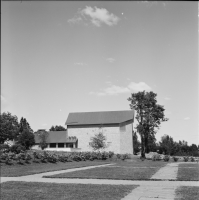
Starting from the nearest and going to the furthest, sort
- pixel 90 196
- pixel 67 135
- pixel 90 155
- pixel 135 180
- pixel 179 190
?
1. pixel 90 196
2. pixel 179 190
3. pixel 135 180
4. pixel 90 155
5. pixel 67 135

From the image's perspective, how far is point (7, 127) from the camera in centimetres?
Answer: 6619

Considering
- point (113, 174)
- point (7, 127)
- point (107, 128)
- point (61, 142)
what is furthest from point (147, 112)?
point (113, 174)

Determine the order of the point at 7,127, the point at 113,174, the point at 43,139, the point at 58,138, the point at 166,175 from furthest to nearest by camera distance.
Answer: the point at 58,138
the point at 7,127
the point at 43,139
the point at 113,174
the point at 166,175

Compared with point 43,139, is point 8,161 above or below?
below

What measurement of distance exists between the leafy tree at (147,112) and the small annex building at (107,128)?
10156 millimetres

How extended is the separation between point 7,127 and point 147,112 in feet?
112

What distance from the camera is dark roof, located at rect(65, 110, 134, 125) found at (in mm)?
66812

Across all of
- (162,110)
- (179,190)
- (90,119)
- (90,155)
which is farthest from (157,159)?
(90,119)

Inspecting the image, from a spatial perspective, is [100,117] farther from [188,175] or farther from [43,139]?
[188,175]

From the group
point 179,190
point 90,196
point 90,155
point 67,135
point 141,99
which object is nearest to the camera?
point 90,196

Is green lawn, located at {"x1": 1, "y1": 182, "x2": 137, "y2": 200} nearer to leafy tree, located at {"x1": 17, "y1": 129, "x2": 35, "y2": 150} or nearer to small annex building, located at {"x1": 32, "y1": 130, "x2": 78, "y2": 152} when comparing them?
leafy tree, located at {"x1": 17, "y1": 129, "x2": 35, "y2": 150}

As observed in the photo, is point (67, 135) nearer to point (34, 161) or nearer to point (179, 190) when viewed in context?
point (34, 161)

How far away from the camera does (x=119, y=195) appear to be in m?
8.27

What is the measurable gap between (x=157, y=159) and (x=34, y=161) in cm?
1810
